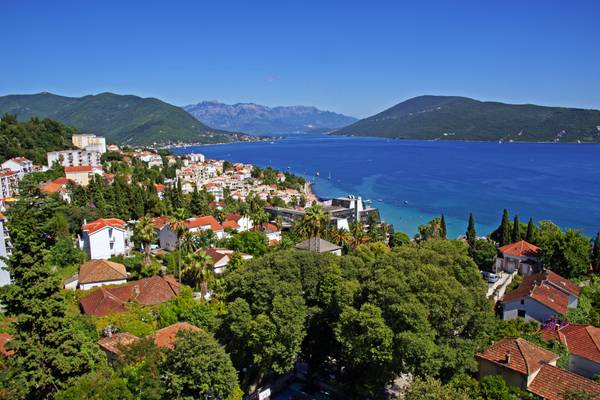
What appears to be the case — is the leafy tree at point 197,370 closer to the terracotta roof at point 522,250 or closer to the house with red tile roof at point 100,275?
the house with red tile roof at point 100,275

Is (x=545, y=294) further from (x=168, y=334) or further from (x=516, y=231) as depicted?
(x=168, y=334)

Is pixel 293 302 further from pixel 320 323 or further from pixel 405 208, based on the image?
pixel 405 208

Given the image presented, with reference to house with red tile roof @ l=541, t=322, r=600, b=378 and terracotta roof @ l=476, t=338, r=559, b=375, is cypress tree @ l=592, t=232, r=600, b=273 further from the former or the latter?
terracotta roof @ l=476, t=338, r=559, b=375

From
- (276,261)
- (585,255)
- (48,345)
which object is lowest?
(585,255)

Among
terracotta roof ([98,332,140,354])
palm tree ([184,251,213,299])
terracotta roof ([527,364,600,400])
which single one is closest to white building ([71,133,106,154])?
palm tree ([184,251,213,299])

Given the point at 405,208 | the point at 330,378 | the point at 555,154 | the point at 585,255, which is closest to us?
the point at 330,378

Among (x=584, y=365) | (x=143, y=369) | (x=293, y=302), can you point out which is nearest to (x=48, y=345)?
(x=143, y=369)

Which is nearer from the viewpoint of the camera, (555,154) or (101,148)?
(101,148)
